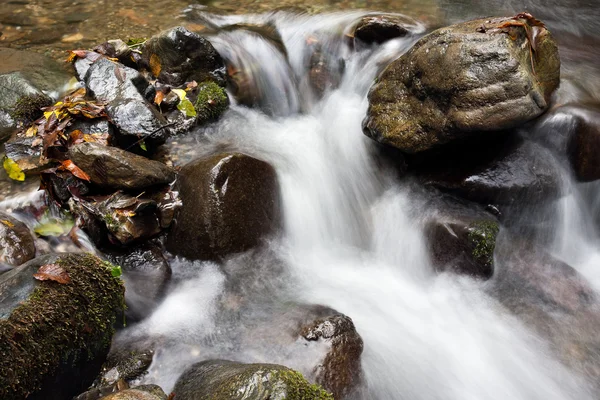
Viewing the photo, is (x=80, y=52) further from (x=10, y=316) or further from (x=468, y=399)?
(x=468, y=399)

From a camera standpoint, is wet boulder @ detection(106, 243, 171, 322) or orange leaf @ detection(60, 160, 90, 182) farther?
orange leaf @ detection(60, 160, 90, 182)

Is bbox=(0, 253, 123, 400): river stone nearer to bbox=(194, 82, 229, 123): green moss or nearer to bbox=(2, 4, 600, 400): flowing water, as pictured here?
bbox=(2, 4, 600, 400): flowing water

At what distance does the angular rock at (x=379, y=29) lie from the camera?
6.73 m

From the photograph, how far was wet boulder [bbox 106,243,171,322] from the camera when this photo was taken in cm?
414

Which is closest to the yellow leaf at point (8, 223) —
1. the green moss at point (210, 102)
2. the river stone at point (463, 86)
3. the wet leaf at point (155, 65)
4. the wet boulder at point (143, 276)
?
the wet boulder at point (143, 276)

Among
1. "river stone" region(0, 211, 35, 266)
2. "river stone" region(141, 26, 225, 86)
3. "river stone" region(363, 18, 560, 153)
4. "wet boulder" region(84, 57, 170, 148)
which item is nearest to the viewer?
"river stone" region(0, 211, 35, 266)

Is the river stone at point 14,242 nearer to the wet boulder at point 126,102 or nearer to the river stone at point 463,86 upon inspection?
the wet boulder at point 126,102

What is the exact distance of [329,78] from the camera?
680cm

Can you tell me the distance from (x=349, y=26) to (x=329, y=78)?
1.24 meters

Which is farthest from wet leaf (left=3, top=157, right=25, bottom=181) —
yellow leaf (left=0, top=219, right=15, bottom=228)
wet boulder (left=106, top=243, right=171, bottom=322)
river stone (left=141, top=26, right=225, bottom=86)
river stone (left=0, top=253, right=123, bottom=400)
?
river stone (left=141, top=26, right=225, bottom=86)

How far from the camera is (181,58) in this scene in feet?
20.7

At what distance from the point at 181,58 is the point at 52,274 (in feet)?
13.7

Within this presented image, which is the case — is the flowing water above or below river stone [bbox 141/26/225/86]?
below

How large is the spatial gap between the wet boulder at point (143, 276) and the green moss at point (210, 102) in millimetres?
2227
